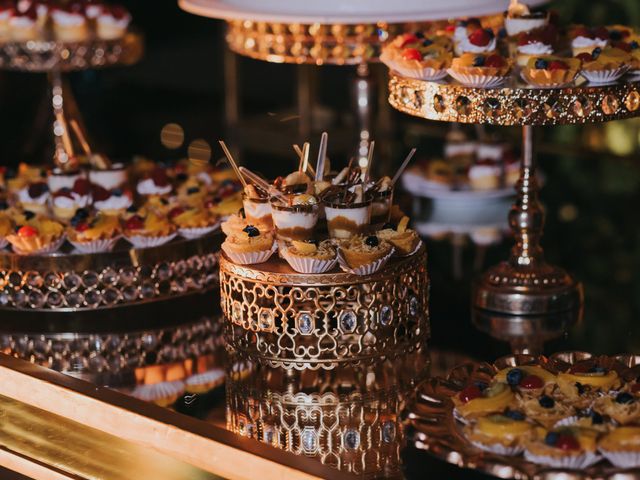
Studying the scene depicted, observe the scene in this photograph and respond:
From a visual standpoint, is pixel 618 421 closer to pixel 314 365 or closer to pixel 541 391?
pixel 541 391

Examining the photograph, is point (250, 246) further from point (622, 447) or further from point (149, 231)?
point (622, 447)

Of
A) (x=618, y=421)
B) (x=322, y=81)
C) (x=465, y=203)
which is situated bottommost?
(x=322, y=81)

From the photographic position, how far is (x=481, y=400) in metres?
1.69

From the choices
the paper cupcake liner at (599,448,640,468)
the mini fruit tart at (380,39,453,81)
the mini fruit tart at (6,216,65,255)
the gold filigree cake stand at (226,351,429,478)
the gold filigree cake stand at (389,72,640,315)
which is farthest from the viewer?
the mini fruit tart at (6,216,65,255)

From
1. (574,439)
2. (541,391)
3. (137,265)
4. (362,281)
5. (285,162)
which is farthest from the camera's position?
(285,162)

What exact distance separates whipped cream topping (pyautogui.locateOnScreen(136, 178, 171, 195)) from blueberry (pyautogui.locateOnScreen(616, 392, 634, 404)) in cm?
117

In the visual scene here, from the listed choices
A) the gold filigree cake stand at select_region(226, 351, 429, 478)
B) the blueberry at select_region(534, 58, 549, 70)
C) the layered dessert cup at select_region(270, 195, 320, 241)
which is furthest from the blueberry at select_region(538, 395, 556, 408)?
the blueberry at select_region(534, 58, 549, 70)

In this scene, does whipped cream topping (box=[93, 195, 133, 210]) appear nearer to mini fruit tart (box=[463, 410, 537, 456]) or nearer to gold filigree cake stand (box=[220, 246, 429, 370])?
gold filigree cake stand (box=[220, 246, 429, 370])

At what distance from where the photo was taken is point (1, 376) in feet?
6.93

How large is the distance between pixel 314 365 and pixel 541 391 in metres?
0.41

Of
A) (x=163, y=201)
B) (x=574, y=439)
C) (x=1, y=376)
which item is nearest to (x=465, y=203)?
(x=163, y=201)

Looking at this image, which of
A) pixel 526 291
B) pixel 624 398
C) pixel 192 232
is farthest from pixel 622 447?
pixel 192 232

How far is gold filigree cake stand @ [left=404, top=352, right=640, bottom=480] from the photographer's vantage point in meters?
1.57

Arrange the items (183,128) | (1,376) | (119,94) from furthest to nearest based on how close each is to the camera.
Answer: (119,94), (183,128), (1,376)
